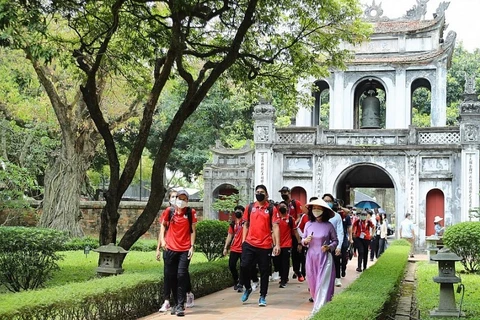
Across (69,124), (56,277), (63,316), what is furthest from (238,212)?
(69,124)

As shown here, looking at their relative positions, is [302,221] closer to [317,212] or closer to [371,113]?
[317,212]

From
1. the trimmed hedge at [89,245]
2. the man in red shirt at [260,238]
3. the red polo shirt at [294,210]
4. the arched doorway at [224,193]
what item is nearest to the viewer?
the man in red shirt at [260,238]

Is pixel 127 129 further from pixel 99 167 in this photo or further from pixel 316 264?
pixel 316 264

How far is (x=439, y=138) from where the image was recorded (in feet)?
76.7

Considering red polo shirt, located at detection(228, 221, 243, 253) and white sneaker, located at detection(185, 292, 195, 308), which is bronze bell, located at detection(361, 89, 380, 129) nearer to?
red polo shirt, located at detection(228, 221, 243, 253)

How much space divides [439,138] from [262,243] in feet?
52.6

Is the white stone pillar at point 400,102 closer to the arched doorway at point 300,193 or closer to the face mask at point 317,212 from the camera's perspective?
the arched doorway at point 300,193

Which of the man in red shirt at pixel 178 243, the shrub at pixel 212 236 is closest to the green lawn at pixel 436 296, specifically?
the man in red shirt at pixel 178 243

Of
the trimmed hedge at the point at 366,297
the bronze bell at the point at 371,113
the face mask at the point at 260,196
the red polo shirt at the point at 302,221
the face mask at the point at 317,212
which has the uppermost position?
the bronze bell at the point at 371,113

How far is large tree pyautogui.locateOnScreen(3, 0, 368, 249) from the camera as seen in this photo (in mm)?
11156

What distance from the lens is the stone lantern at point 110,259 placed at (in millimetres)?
9391

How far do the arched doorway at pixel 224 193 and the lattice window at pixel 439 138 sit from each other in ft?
26.7

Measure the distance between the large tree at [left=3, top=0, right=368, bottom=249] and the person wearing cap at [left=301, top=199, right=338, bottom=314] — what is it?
383cm

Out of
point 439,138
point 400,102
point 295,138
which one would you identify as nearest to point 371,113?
point 400,102
